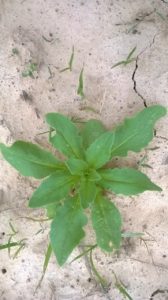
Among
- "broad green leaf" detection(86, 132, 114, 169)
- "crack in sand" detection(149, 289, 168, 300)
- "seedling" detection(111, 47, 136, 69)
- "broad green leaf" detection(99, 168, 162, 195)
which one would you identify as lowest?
"crack in sand" detection(149, 289, 168, 300)

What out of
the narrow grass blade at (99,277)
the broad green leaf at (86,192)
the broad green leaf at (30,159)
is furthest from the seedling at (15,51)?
the narrow grass blade at (99,277)

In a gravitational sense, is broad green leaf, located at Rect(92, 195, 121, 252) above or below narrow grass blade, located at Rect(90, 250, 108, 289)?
above

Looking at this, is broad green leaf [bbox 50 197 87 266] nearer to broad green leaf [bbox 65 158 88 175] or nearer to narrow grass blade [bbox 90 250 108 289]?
broad green leaf [bbox 65 158 88 175]

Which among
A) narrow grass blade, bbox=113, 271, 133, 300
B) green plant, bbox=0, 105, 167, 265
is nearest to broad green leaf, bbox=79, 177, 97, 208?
green plant, bbox=0, 105, 167, 265

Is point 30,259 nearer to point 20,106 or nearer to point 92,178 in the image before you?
point 92,178

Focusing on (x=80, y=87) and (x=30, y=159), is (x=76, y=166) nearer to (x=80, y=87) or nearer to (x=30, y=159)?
(x=30, y=159)

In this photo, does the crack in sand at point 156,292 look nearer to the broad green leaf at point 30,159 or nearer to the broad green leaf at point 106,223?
the broad green leaf at point 106,223

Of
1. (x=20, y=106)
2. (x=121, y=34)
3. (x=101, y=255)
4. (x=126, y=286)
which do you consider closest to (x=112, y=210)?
(x=101, y=255)
